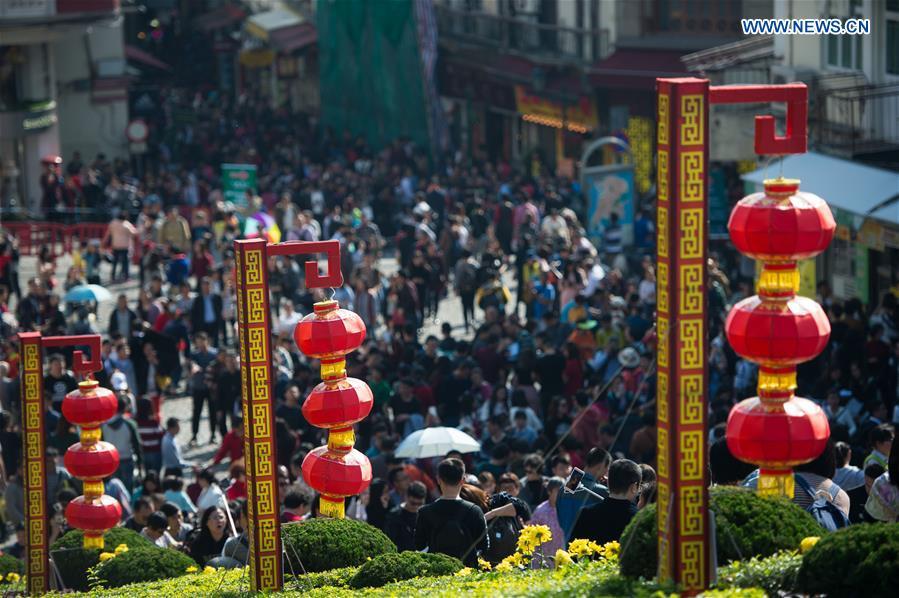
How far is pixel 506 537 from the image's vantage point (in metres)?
11.6

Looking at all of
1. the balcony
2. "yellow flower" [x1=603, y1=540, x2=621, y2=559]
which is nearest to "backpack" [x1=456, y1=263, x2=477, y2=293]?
the balcony

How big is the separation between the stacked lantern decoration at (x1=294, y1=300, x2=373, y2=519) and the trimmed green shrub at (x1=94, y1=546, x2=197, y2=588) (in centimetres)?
138

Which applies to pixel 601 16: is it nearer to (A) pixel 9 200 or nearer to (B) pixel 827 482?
(A) pixel 9 200

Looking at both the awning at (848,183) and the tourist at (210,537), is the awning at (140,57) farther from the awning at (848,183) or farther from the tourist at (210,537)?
the tourist at (210,537)

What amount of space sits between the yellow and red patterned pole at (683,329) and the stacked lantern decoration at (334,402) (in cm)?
343

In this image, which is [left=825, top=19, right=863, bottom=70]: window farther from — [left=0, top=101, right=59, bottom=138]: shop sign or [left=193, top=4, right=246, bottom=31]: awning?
[left=193, top=4, right=246, bottom=31]: awning

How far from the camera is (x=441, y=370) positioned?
1883 centimetres

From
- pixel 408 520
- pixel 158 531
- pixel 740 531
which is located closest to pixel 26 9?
pixel 158 531

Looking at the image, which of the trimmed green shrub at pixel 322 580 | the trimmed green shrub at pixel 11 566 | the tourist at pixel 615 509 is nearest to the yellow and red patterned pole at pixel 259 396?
the trimmed green shrub at pixel 322 580

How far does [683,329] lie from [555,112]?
99.0ft

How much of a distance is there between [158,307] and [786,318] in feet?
52.5

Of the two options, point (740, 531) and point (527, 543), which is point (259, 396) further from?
point (740, 531)

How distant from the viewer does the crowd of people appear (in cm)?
1201

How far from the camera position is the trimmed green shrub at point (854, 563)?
7496 millimetres
